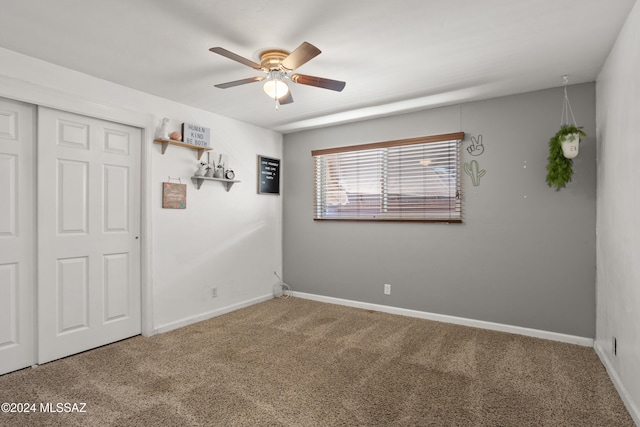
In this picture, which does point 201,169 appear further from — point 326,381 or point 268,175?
point 326,381

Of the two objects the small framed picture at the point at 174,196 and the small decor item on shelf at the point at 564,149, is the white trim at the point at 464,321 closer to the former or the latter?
the small decor item on shelf at the point at 564,149

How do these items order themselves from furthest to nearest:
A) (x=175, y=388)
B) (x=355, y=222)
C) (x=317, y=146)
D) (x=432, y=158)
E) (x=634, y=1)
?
(x=317, y=146), (x=355, y=222), (x=432, y=158), (x=175, y=388), (x=634, y=1)

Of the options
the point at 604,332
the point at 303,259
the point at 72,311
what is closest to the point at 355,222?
the point at 303,259

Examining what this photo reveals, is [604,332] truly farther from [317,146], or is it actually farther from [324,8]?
[317,146]

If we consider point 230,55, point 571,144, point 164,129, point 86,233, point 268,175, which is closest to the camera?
point 230,55

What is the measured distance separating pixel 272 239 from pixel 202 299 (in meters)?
1.33

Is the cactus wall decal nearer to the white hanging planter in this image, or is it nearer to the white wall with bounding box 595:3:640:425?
the white hanging planter

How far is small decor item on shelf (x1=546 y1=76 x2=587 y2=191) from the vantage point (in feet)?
9.45

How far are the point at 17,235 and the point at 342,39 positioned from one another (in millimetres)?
2796

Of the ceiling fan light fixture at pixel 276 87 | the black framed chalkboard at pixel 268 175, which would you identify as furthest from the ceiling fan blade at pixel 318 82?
the black framed chalkboard at pixel 268 175

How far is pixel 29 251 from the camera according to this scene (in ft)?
8.84

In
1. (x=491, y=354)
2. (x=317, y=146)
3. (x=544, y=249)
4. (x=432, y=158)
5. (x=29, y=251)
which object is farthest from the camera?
(x=317, y=146)

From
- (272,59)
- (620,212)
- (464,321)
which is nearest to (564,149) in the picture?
(620,212)

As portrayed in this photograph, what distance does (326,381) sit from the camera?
8.09ft
